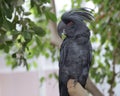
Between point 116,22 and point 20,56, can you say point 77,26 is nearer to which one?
point 20,56

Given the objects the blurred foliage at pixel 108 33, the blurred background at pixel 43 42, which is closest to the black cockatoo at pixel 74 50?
the blurred background at pixel 43 42

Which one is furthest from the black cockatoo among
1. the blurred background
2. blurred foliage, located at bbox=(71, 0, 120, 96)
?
blurred foliage, located at bbox=(71, 0, 120, 96)

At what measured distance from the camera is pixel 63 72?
3.57 feet

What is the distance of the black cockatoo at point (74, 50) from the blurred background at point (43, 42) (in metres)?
0.25

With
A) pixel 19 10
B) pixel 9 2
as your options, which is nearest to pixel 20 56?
pixel 19 10

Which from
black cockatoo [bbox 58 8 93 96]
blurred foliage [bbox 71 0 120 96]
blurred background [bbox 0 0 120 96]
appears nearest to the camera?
black cockatoo [bbox 58 8 93 96]

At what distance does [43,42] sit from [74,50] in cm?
164

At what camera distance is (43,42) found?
270cm

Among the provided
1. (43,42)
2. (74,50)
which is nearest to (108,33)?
(43,42)

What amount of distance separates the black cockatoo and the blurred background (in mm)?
252

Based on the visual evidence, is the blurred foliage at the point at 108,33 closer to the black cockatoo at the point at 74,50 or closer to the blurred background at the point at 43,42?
the blurred background at the point at 43,42

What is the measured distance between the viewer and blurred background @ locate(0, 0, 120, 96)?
4.52 ft

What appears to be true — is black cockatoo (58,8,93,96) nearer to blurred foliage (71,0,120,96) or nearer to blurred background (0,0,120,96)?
blurred background (0,0,120,96)

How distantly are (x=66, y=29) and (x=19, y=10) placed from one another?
38 centimetres
